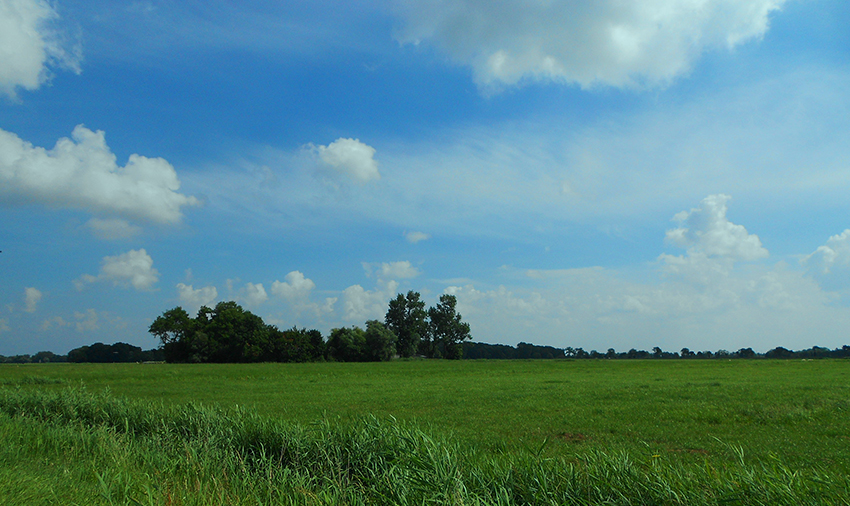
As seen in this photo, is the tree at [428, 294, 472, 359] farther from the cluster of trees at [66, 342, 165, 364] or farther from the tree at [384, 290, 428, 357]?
the cluster of trees at [66, 342, 165, 364]

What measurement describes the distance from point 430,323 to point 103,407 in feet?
366

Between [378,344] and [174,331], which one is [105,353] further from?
[378,344]

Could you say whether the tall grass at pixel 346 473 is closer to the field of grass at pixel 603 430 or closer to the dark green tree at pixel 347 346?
the field of grass at pixel 603 430

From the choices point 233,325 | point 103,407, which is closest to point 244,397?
point 103,407

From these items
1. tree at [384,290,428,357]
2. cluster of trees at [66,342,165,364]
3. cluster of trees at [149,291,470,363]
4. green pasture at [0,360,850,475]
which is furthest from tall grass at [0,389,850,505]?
Result: cluster of trees at [66,342,165,364]

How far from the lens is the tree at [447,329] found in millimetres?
120688

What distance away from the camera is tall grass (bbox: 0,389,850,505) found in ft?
14.1

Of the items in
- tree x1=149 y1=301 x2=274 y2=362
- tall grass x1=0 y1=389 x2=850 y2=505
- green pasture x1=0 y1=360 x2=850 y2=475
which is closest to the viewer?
tall grass x1=0 y1=389 x2=850 y2=505

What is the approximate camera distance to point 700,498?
13.2ft

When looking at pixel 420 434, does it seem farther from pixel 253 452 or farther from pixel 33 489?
pixel 33 489

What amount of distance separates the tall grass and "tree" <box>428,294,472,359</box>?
113245 millimetres

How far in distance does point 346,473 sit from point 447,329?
384 feet

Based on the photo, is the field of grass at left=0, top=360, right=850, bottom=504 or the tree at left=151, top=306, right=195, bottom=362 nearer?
the field of grass at left=0, top=360, right=850, bottom=504

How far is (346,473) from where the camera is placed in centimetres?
647
